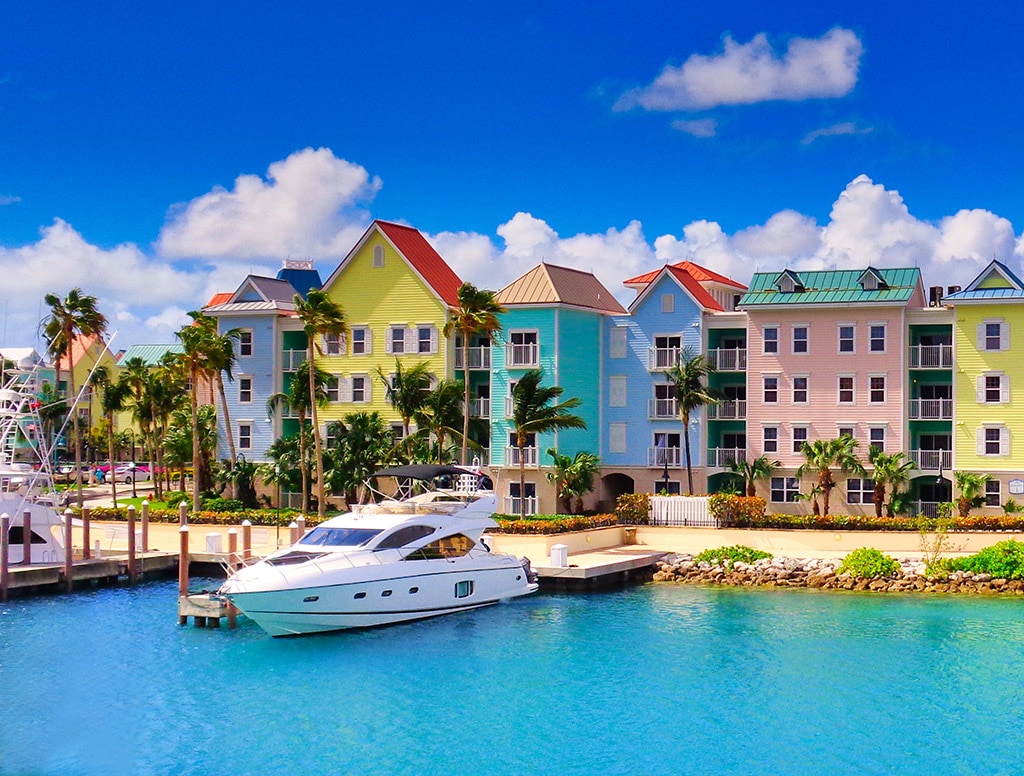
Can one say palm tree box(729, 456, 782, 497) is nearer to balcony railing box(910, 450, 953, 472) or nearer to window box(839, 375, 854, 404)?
window box(839, 375, 854, 404)

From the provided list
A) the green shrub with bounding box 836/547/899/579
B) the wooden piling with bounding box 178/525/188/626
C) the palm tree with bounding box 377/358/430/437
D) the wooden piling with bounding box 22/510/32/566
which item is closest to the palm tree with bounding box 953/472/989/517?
the green shrub with bounding box 836/547/899/579

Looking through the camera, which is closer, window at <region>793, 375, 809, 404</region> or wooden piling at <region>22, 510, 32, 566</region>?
wooden piling at <region>22, 510, 32, 566</region>

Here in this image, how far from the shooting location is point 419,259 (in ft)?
204

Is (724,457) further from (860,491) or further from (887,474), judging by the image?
(887,474)

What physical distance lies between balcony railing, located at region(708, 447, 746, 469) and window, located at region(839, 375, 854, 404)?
501cm

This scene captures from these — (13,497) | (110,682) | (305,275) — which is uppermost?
(305,275)

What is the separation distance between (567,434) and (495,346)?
17.6 feet

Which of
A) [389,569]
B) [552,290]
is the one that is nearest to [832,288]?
[552,290]

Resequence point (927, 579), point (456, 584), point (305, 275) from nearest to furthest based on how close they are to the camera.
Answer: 1. point (456, 584)
2. point (927, 579)
3. point (305, 275)

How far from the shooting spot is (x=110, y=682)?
105ft

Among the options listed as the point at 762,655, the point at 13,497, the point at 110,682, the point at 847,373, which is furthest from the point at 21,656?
the point at 847,373

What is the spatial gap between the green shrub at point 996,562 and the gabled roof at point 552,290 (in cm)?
2114

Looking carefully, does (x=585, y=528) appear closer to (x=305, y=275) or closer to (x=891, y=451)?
(x=891, y=451)

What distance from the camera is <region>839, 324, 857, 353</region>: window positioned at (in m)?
56.8
